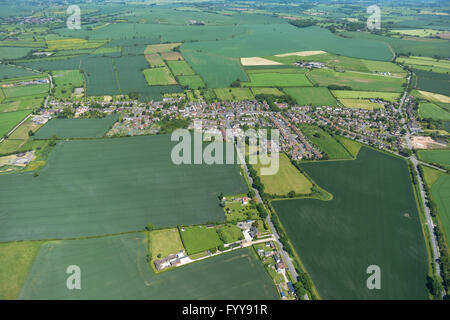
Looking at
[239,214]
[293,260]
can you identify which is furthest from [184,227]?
[293,260]

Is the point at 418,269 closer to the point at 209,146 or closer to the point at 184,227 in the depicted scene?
the point at 184,227

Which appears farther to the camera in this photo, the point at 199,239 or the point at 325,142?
the point at 325,142

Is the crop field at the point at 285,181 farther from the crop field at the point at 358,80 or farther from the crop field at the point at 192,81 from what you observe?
the crop field at the point at 358,80

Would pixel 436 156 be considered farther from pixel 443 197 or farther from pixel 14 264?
pixel 14 264

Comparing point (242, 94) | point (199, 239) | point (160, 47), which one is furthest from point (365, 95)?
point (160, 47)

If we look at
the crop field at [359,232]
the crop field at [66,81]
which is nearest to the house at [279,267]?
the crop field at [359,232]

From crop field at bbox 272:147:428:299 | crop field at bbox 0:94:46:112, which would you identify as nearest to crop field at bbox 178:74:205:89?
crop field at bbox 0:94:46:112
